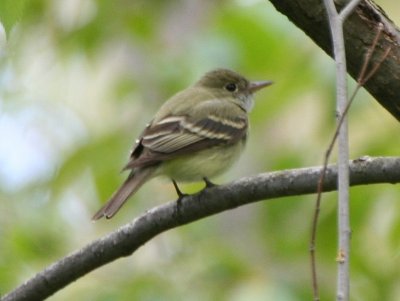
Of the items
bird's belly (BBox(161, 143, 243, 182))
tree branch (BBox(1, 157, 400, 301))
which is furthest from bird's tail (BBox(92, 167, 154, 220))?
tree branch (BBox(1, 157, 400, 301))

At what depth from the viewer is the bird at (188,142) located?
17.9 ft

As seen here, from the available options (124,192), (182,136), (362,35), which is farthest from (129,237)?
(182,136)

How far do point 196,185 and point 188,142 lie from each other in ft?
3.48

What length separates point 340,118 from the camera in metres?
2.75

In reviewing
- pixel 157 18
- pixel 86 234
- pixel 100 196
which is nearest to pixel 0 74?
pixel 100 196

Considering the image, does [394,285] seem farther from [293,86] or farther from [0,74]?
[0,74]

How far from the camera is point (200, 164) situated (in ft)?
18.9

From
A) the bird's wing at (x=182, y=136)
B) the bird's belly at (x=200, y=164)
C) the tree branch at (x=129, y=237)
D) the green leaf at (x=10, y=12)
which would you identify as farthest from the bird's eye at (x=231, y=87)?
the green leaf at (x=10, y=12)

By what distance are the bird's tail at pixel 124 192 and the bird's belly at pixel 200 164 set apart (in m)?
0.18

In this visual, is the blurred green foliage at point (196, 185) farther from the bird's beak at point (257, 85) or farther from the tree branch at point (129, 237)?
the tree branch at point (129, 237)

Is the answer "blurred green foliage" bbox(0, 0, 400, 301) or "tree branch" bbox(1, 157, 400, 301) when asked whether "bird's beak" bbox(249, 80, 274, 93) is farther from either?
"tree branch" bbox(1, 157, 400, 301)

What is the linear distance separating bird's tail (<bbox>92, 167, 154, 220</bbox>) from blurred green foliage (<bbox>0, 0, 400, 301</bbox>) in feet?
1.42

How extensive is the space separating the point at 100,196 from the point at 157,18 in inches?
89.1

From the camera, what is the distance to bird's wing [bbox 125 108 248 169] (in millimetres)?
5571
